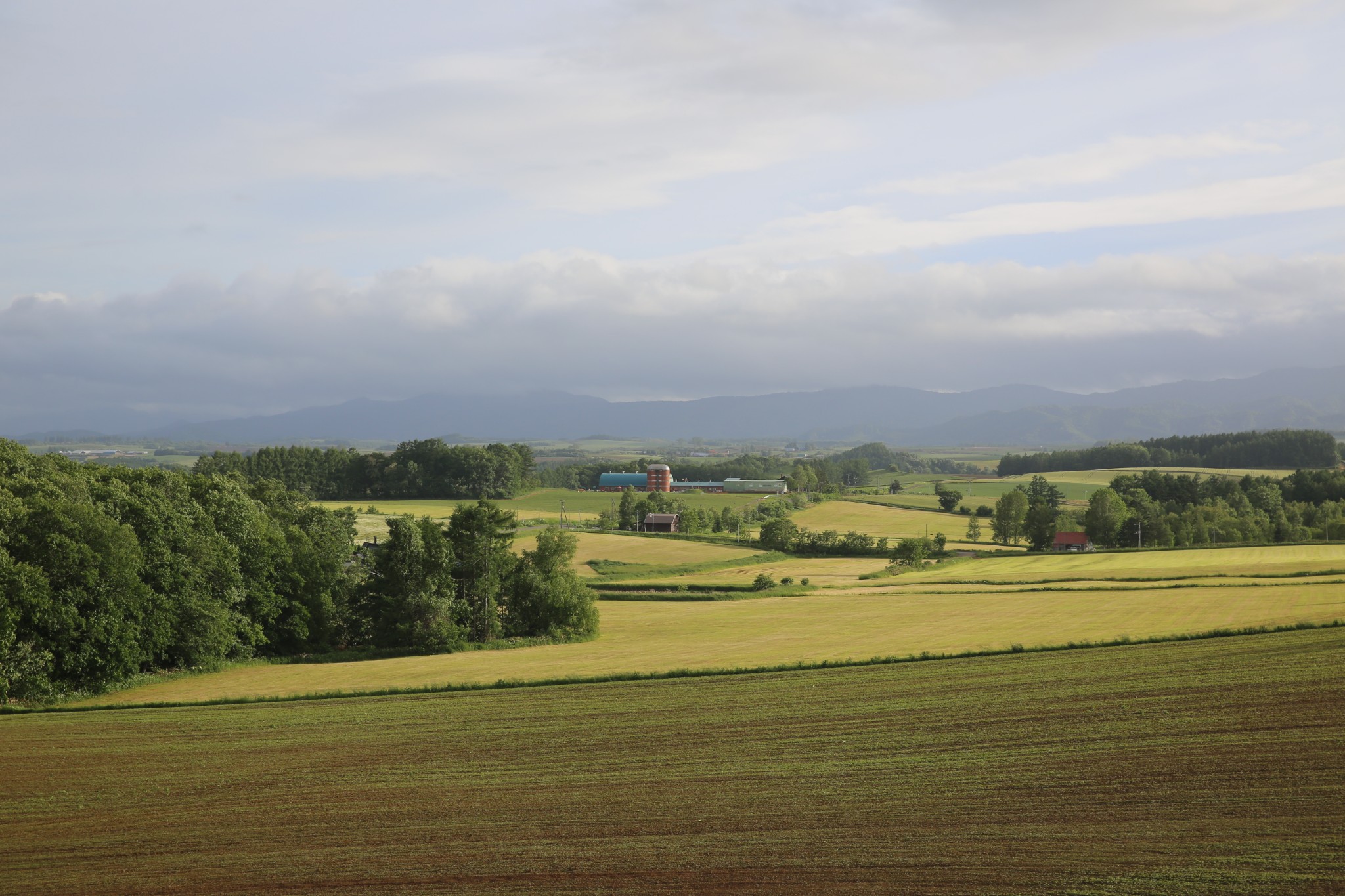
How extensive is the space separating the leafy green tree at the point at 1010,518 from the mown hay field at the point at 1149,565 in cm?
2099

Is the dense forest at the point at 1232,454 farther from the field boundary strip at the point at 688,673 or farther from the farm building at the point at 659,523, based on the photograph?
the field boundary strip at the point at 688,673

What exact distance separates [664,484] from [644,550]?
96.3 metres

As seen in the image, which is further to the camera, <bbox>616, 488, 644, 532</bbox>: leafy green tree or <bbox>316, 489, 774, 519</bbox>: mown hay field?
<bbox>316, 489, 774, 519</bbox>: mown hay field

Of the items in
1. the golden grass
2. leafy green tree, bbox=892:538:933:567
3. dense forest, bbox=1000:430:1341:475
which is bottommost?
the golden grass

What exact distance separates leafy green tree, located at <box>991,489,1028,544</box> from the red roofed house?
4.11m

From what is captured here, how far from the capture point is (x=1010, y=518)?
106 m

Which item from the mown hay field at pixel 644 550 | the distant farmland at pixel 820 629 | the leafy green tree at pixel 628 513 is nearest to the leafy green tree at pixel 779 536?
the mown hay field at pixel 644 550

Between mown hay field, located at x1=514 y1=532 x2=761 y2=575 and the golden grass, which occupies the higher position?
mown hay field, located at x1=514 y1=532 x2=761 y2=575

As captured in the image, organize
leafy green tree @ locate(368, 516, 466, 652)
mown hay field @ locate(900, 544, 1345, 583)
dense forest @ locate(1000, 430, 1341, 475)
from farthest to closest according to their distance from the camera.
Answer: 1. dense forest @ locate(1000, 430, 1341, 475)
2. mown hay field @ locate(900, 544, 1345, 583)
3. leafy green tree @ locate(368, 516, 466, 652)

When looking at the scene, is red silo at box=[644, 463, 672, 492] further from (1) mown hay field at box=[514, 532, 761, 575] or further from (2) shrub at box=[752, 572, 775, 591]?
(2) shrub at box=[752, 572, 775, 591]

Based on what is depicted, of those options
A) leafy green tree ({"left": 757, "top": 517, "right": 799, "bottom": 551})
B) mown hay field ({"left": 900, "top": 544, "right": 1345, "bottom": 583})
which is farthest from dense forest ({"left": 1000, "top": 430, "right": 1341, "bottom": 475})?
leafy green tree ({"left": 757, "top": 517, "right": 799, "bottom": 551})

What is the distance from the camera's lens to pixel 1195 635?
114 feet

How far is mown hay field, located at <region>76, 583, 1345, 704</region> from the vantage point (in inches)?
1419

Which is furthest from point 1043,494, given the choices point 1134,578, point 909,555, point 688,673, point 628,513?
point 688,673
